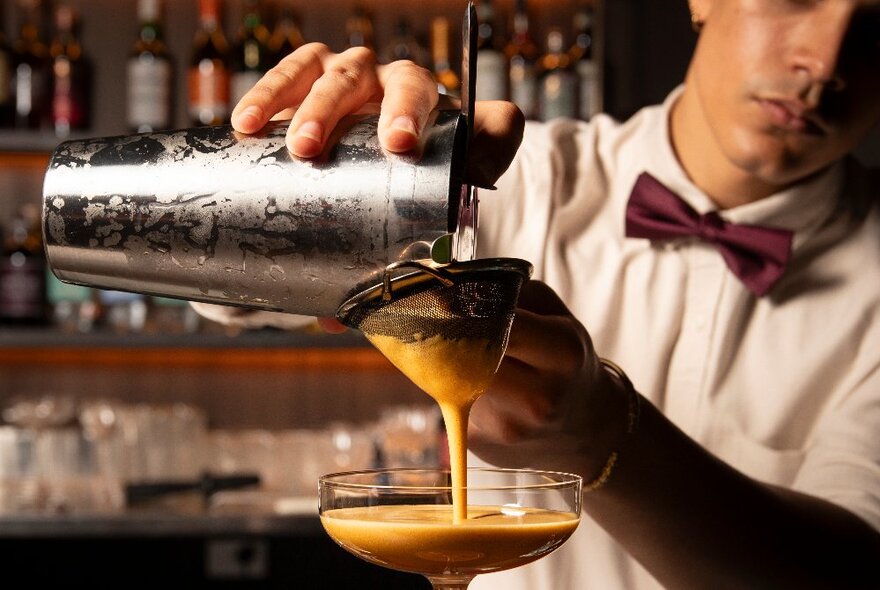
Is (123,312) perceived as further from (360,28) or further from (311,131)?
(311,131)

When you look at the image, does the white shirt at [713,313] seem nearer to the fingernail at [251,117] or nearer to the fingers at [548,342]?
the fingers at [548,342]

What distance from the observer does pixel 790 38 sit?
157 centimetres

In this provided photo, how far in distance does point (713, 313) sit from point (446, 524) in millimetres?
913

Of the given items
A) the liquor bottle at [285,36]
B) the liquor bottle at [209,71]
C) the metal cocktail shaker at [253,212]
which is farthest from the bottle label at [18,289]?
the metal cocktail shaker at [253,212]

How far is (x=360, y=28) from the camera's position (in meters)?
3.61

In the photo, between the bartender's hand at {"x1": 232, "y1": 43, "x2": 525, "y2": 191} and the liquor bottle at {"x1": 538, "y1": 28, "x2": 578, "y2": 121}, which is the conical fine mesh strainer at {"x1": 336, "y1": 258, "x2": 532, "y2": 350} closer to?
the bartender's hand at {"x1": 232, "y1": 43, "x2": 525, "y2": 191}

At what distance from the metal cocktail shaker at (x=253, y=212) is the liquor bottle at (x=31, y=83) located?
8.72 ft

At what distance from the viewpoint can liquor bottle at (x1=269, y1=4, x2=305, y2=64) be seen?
3.58 m

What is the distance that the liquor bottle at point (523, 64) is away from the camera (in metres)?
3.33

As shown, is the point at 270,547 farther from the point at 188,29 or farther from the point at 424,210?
the point at 424,210

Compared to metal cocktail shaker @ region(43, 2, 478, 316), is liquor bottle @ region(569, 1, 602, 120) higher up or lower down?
higher up

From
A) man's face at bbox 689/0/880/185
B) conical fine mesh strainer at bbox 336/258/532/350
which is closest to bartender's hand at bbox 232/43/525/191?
conical fine mesh strainer at bbox 336/258/532/350

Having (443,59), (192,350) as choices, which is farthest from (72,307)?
(443,59)

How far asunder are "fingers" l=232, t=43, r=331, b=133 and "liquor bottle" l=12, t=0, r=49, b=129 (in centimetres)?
250
